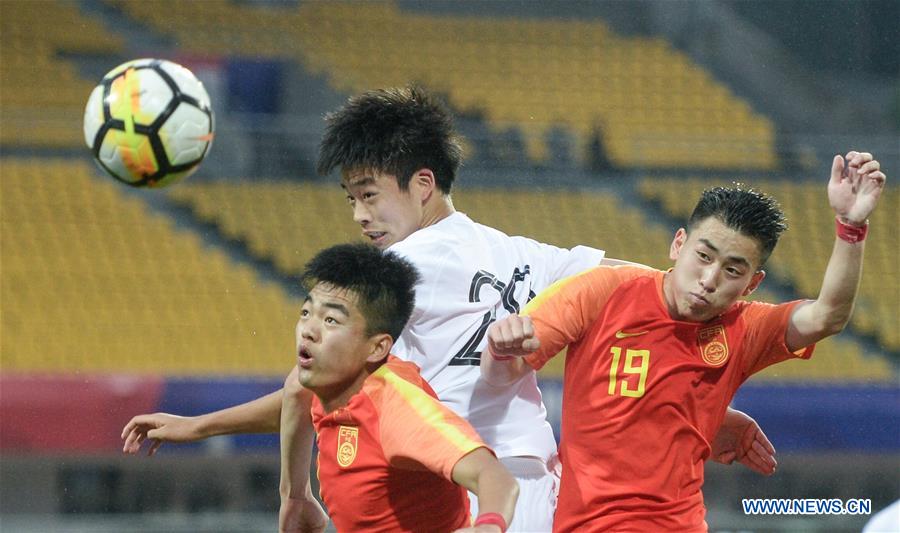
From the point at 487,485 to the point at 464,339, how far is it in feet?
3.47

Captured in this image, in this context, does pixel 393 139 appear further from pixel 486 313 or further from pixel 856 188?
pixel 856 188

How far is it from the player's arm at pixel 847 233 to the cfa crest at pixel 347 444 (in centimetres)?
131

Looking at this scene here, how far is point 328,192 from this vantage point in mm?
11242

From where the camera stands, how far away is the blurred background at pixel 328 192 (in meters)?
8.73

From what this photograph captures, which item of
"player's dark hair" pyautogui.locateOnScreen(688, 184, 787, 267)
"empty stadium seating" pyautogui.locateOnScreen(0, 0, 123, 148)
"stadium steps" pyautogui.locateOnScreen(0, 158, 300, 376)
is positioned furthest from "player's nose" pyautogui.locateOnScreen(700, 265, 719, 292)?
"empty stadium seating" pyautogui.locateOnScreen(0, 0, 123, 148)

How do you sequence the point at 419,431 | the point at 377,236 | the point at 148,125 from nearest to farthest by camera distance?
the point at 419,431 → the point at 377,236 → the point at 148,125

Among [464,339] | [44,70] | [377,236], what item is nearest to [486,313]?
[464,339]

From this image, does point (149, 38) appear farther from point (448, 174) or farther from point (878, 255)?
point (448, 174)

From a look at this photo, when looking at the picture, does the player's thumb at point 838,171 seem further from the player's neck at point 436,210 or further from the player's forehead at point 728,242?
the player's neck at point 436,210

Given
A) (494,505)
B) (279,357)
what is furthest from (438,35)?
(494,505)

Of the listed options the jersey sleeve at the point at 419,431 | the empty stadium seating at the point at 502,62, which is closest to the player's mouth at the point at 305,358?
the jersey sleeve at the point at 419,431

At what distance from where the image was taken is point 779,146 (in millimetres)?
11688

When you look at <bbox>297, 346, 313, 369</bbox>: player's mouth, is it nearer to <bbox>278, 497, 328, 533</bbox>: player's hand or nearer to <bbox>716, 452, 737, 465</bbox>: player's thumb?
<bbox>278, 497, 328, 533</bbox>: player's hand

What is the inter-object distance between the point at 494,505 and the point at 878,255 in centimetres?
931
